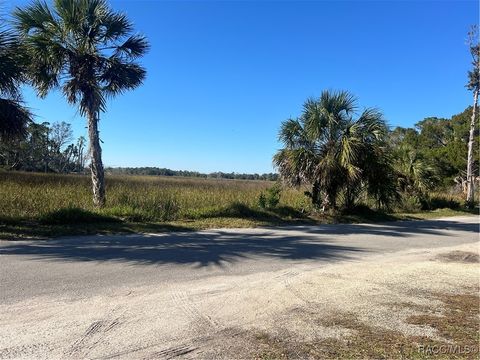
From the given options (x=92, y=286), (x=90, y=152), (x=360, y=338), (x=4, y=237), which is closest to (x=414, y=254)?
(x=360, y=338)

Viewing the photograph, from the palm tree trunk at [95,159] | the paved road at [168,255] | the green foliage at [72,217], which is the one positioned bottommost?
the paved road at [168,255]

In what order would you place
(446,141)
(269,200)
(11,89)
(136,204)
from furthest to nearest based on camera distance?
(446,141)
(269,200)
(136,204)
(11,89)

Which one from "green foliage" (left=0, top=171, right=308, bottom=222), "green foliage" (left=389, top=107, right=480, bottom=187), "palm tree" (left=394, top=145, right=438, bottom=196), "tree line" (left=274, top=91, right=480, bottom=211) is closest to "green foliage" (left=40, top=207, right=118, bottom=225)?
"green foliage" (left=0, top=171, right=308, bottom=222)

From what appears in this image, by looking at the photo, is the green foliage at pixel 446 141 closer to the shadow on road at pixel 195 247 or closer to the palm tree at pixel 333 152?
the palm tree at pixel 333 152

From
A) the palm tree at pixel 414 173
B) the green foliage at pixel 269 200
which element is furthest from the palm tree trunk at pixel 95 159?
the palm tree at pixel 414 173

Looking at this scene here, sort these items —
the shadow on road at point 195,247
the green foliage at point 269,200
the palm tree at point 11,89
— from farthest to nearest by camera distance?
the green foliage at point 269,200, the palm tree at point 11,89, the shadow on road at point 195,247

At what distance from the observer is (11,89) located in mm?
11117

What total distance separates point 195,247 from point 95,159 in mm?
7069

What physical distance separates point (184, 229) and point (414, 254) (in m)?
5.84

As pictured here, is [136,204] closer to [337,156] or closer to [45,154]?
[337,156]

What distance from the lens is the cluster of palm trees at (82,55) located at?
13.1m

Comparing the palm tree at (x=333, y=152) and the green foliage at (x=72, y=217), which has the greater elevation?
the palm tree at (x=333, y=152)

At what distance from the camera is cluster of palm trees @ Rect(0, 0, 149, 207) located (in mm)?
13094

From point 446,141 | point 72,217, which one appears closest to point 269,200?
point 72,217
